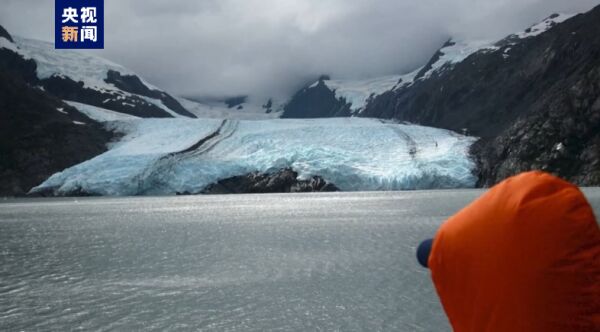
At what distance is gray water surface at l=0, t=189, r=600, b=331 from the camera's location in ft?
41.4

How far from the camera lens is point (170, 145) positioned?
89.8 m

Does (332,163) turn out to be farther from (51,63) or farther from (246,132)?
(51,63)

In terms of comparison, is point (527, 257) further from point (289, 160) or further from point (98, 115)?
point (98, 115)

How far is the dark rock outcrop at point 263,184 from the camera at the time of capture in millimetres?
80812

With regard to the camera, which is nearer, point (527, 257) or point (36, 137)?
point (527, 257)

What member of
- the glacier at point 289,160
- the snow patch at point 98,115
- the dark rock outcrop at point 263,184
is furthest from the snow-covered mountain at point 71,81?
the dark rock outcrop at point 263,184

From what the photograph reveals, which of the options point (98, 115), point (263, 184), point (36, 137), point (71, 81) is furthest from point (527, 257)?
point (71, 81)

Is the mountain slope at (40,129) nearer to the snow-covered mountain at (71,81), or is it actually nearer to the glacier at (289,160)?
the snow-covered mountain at (71,81)

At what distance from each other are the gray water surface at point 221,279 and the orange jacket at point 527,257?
9.64 m

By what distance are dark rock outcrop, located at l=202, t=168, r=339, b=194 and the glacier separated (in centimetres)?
121

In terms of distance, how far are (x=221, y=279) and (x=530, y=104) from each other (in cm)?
11500

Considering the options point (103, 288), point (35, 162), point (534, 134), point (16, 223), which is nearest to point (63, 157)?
point (35, 162)

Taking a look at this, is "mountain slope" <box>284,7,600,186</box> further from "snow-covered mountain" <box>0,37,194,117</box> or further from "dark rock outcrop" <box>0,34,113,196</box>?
"snow-covered mountain" <box>0,37,194,117</box>

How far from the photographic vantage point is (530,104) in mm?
119562
